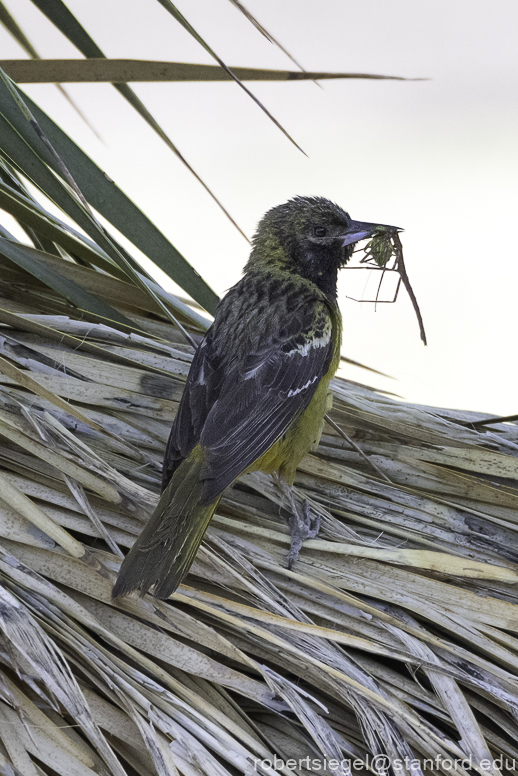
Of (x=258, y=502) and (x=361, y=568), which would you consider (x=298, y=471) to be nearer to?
(x=258, y=502)

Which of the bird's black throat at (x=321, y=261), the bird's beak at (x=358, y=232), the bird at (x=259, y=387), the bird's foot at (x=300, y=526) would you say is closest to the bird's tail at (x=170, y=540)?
the bird at (x=259, y=387)

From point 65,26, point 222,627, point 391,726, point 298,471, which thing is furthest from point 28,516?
point 65,26

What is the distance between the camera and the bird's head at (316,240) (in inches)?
110

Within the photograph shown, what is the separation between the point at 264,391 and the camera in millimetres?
2297

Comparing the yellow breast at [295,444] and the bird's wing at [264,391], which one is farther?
the yellow breast at [295,444]

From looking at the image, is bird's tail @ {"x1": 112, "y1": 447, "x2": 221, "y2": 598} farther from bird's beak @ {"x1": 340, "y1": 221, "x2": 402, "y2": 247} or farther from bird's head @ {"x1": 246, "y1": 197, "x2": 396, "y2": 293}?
bird's beak @ {"x1": 340, "y1": 221, "x2": 402, "y2": 247}

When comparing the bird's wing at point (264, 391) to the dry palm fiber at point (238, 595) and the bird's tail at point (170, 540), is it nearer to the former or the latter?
the bird's tail at point (170, 540)

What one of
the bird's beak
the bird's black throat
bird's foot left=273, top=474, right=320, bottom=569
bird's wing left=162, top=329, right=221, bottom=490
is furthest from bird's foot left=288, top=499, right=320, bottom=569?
the bird's beak

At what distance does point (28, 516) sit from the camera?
1.88m

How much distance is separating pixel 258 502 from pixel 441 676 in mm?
824

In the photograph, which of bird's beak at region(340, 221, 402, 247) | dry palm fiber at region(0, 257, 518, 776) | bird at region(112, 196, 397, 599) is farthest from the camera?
bird's beak at region(340, 221, 402, 247)

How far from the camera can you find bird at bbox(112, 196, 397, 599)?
187 centimetres

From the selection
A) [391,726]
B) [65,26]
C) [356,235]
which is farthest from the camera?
[356,235]

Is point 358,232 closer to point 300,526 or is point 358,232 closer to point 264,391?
point 264,391
